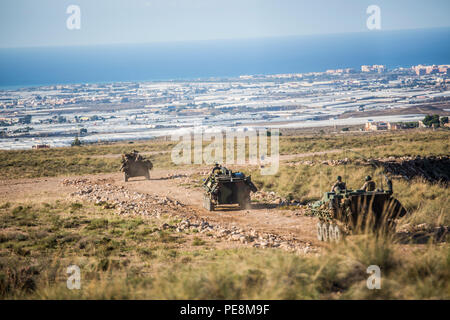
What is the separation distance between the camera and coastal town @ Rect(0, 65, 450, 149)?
289ft

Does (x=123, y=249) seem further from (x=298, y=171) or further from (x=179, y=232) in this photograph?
(x=298, y=171)

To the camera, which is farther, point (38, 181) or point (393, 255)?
point (38, 181)

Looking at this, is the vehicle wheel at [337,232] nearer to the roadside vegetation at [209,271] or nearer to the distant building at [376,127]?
the roadside vegetation at [209,271]

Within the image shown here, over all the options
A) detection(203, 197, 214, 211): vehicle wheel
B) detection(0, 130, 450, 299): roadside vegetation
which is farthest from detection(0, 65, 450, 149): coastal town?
detection(203, 197, 214, 211): vehicle wheel

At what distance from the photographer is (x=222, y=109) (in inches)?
5187

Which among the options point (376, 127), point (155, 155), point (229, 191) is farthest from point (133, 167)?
point (376, 127)

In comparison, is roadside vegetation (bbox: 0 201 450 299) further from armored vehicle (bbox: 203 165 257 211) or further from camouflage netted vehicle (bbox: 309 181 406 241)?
armored vehicle (bbox: 203 165 257 211)

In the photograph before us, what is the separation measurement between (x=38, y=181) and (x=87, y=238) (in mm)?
17514

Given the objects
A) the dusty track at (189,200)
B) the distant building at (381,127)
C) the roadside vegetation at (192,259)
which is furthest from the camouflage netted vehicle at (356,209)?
the distant building at (381,127)

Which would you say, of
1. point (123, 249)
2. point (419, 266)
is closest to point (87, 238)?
point (123, 249)

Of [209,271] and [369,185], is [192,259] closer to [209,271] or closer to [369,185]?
[209,271]

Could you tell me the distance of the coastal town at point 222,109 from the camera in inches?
3472
